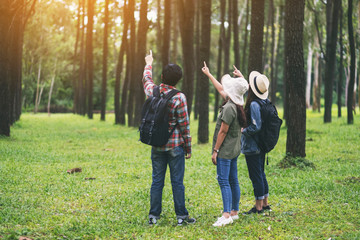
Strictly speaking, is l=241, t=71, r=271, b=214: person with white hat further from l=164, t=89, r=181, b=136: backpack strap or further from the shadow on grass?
the shadow on grass

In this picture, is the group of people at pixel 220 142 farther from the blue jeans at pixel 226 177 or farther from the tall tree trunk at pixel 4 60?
the tall tree trunk at pixel 4 60

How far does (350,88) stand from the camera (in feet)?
67.9

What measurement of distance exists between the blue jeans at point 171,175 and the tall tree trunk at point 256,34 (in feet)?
24.7

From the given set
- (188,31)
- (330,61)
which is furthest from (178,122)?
(330,61)

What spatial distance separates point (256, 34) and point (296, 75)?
248cm

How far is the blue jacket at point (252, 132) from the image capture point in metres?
6.12

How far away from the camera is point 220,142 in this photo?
588 cm

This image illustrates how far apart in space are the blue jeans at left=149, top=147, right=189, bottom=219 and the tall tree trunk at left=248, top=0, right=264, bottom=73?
7.54 m

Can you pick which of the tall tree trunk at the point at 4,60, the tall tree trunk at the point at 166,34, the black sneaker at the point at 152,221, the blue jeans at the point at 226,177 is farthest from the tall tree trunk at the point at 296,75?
the tall tree trunk at the point at 4,60

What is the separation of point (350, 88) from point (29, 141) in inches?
603

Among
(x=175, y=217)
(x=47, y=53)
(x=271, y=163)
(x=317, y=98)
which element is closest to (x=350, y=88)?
(x=271, y=163)

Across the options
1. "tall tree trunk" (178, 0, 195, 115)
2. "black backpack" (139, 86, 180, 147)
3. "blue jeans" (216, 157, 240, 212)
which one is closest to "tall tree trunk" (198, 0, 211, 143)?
"tall tree trunk" (178, 0, 195, 115)

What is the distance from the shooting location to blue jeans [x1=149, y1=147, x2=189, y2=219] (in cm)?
587

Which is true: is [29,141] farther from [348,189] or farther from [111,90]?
[111,90]
